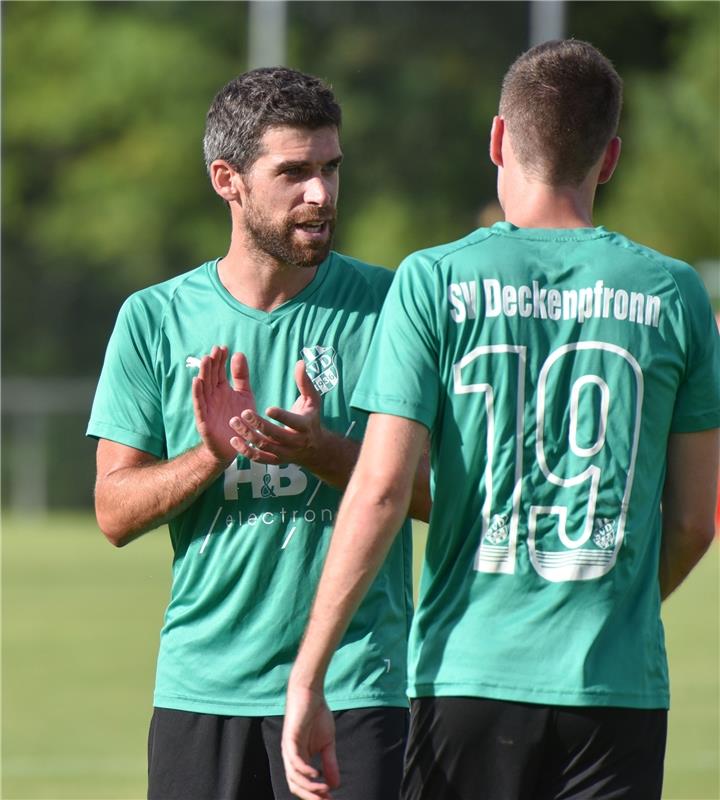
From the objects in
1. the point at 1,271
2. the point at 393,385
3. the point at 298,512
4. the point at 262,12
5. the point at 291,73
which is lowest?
the point at 298,512

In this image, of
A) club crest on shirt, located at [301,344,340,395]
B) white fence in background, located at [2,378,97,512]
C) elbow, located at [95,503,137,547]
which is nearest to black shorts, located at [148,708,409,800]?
elbow, located at [95,503,137,547]

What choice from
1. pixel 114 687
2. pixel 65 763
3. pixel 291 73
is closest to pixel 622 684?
pixel 291 73

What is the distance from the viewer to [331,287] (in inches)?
157

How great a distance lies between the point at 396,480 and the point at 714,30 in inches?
1137

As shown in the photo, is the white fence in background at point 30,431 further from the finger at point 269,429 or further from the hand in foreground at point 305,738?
the hand in foreground at point 305,738

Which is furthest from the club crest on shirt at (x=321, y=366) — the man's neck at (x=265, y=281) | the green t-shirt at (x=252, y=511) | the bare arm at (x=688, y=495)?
the bare arm at (x=688, y=495)

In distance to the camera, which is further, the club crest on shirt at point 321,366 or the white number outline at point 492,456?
the club crest on shirt at point 321,366

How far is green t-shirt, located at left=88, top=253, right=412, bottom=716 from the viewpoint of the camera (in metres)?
3.75

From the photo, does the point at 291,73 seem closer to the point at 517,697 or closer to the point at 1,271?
the point at 517,697

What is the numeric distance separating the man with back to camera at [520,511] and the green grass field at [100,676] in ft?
14.2

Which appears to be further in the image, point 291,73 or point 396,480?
point 291,73

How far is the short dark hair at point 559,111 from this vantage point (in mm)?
3020

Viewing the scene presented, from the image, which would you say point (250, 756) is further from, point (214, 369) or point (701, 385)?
point (701, 385)

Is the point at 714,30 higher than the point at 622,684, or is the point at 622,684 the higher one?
the point at 714,30
